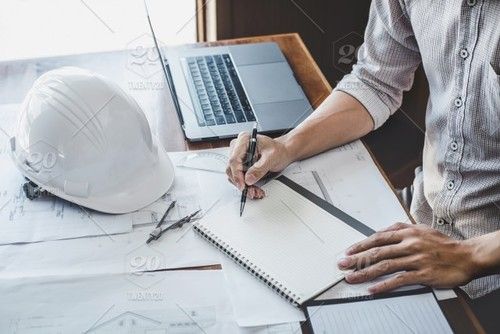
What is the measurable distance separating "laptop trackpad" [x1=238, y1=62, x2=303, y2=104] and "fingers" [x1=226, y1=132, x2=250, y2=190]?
0.61 feet

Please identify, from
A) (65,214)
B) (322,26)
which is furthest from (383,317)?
(322,26)

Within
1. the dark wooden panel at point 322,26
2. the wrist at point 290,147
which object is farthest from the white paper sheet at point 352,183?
the dark wooden panel at point 322,26

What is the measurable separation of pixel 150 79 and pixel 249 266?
61 cm

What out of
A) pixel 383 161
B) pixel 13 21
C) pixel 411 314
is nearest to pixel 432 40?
pixel 411 314

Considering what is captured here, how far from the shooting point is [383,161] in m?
1.92

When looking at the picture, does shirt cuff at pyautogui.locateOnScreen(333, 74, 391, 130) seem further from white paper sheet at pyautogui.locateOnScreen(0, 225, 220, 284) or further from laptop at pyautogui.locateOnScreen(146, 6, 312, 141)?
white paper sheet at pyautogui.locateOnScreen(0, 225, 220, 284)

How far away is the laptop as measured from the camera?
1.21 meters

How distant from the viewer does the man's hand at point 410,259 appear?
0.89 m

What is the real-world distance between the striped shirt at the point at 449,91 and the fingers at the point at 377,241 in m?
0.26

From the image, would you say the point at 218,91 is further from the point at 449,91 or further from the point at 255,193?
the point at 449,91

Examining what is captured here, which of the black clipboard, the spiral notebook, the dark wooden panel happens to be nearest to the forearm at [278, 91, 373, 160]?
the spiral notebook

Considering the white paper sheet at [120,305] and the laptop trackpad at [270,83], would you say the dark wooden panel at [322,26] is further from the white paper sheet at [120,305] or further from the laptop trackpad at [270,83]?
the white paper sheet at [120,305]

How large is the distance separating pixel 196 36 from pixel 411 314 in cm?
164

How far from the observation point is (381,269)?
2.97ft
